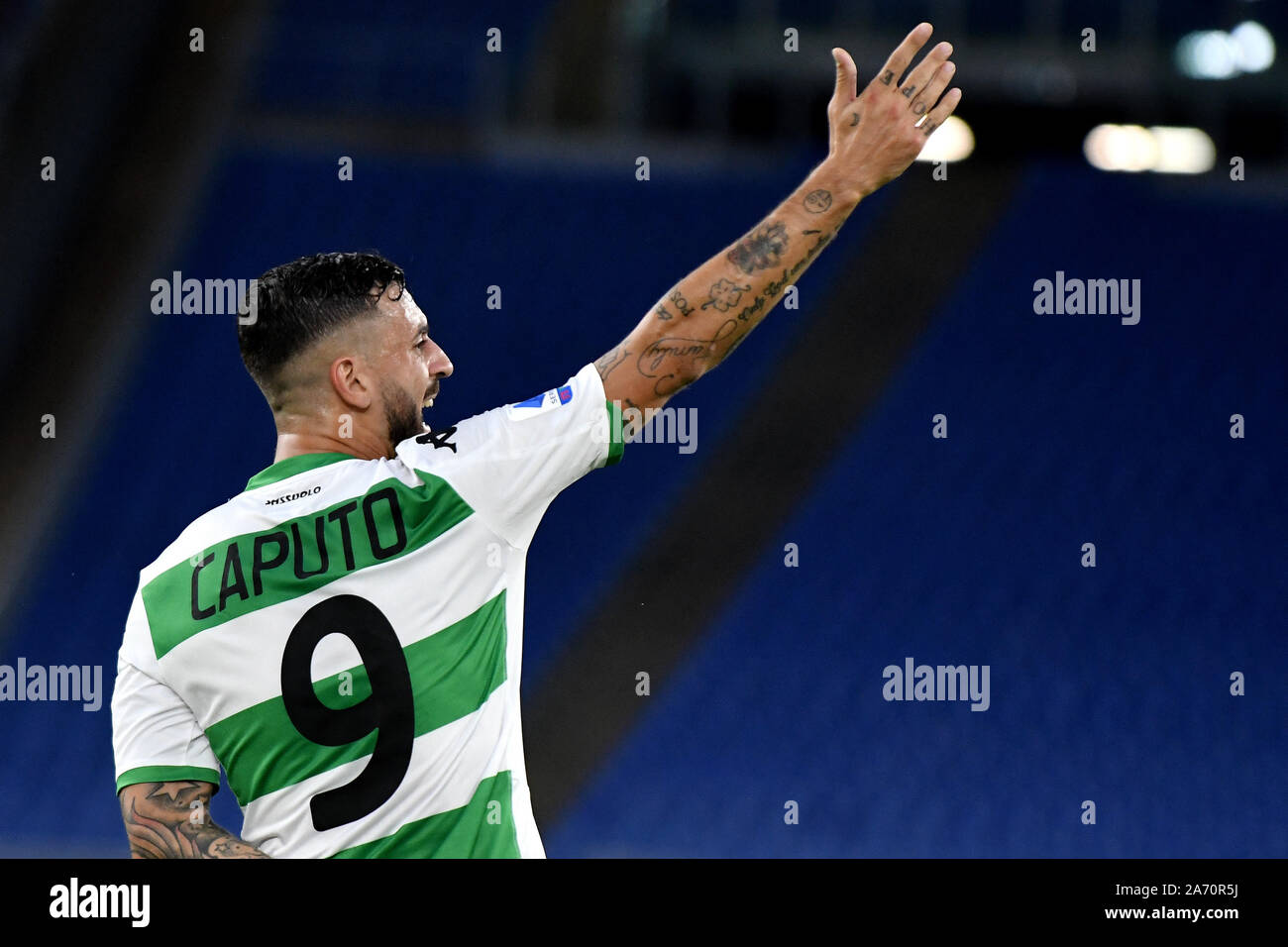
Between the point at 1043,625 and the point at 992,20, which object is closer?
the point at 1043,625

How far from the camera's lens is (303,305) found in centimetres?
211

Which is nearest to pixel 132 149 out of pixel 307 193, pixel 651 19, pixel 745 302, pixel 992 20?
pixel 307 193

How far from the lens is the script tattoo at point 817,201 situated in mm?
1949

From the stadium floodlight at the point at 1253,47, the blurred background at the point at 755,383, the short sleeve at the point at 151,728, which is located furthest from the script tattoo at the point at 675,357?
the stadium floodlight at the point at 1253,47

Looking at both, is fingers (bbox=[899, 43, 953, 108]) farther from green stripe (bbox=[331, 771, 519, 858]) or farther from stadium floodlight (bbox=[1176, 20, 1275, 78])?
stadium floodlight (bbox=[1176, 20, 1275, 78])

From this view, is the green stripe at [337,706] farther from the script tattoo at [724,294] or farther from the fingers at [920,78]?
the fingers at [920,78]

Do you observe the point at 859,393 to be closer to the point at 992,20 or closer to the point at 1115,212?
the point at 1115,212

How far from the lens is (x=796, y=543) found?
7020 mm

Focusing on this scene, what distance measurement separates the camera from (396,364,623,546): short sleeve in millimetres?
1934

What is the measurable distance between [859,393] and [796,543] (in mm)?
923

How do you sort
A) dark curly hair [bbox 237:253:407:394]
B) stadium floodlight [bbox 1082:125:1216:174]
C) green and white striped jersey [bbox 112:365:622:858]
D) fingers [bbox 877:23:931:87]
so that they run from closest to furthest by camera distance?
1. green and white striped jersey [bbox 112:365:622:858]
2. fingers [bbox 877:23:931:87]
3. dark curly hair [bbox 237:253:407:394]
4. stadium floodlight [bbox 1082:125:1216:174]

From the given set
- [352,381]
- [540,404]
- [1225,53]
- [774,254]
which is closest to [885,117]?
[774,254]

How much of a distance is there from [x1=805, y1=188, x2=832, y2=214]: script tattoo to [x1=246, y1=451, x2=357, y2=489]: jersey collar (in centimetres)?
75

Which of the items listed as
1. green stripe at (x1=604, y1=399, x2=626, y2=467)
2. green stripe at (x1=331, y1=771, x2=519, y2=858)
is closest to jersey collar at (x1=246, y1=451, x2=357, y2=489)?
green stripe at (x1=604, y1=399, x2=626, y2=467)
